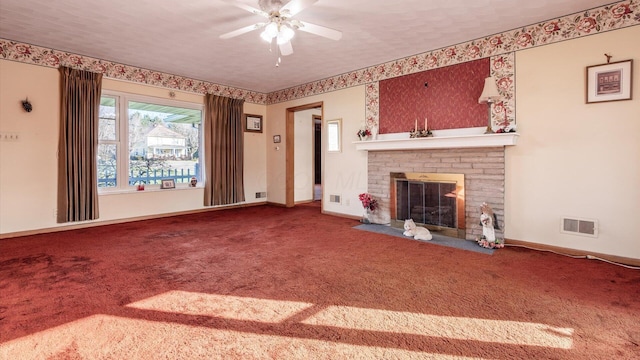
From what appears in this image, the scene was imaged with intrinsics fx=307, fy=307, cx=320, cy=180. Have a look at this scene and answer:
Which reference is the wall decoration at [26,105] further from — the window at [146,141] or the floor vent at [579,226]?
the floor vent at [579,226]

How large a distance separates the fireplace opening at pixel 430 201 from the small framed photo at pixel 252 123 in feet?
11.4

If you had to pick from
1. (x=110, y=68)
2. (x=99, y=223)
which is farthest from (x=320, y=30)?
(x=99, y=223)

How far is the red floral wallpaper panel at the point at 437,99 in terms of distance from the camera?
396 centimetres

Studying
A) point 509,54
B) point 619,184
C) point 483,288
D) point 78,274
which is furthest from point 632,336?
point 78,274

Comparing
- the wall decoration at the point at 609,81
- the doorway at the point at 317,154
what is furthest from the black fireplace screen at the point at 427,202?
the doorway at the point at 317,154

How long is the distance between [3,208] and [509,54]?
6.67 m

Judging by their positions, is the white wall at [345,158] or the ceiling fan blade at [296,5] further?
the white wall at [345,158]

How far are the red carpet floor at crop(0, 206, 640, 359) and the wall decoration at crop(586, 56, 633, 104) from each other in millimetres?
1671

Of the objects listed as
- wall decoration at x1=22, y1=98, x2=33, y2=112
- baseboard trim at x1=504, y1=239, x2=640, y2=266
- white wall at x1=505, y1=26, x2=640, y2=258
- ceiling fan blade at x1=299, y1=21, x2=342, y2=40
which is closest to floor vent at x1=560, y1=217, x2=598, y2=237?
white wall at x1=505, y1=26, x2=640, y2=258

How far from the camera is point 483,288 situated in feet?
8.03

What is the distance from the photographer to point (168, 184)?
5.57 meters

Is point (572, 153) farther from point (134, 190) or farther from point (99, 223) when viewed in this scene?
point (99, 223)

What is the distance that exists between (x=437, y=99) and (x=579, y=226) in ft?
7.30

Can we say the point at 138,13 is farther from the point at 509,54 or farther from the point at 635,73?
the point at 635,73
